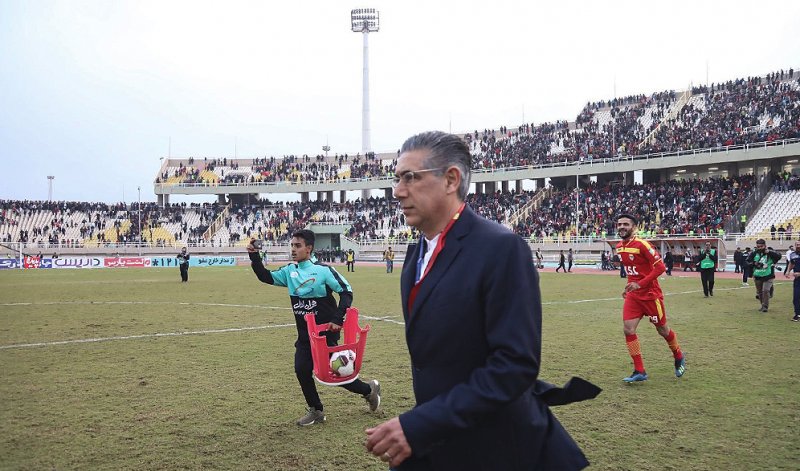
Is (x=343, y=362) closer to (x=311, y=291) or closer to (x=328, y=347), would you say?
(x=328, y=347)

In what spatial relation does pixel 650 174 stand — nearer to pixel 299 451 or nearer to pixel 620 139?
pixel 620 139

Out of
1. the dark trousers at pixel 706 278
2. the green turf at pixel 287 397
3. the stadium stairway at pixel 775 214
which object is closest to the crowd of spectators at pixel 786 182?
the stadium stairway at pixel 775 214

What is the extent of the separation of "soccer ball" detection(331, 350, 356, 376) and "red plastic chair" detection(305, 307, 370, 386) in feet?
A: 0.12

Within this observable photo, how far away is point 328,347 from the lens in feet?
19.6

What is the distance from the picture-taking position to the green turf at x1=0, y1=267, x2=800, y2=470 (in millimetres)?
5340

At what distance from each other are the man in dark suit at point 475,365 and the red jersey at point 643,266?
6311 mm

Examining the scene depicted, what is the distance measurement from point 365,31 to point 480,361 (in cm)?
8516

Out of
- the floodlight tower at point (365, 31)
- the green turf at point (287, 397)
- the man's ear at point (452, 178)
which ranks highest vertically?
the floodlight tower at point (365, 31)

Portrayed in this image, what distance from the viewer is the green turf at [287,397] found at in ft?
17.5

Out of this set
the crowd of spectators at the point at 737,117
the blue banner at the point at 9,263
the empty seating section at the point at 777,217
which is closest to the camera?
the empty seating section at the point at 777,217

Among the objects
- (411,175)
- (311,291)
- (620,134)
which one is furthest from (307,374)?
(620,134)

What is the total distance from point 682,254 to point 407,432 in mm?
37668

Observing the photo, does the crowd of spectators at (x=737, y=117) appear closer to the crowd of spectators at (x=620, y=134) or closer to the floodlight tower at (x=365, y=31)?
the crowd of spectators at (x=620, y=134)

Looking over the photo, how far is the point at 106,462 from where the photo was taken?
5160mm
